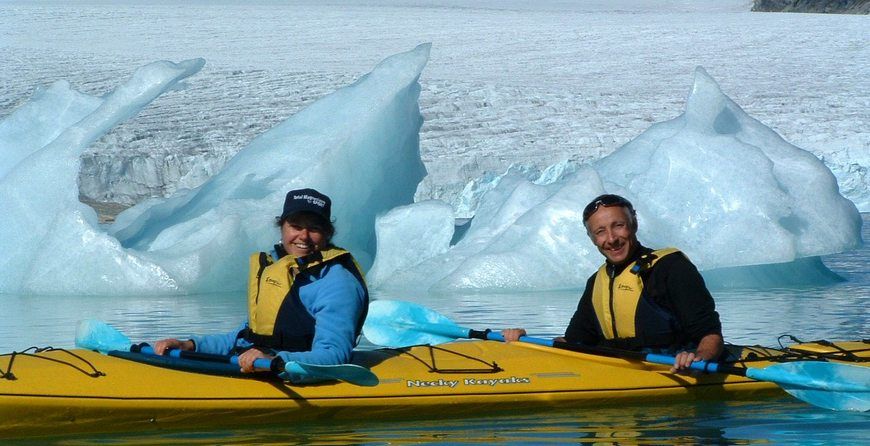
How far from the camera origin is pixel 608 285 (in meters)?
4.27

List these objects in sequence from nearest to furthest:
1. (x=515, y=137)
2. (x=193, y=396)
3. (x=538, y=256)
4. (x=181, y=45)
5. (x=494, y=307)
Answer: (x=193, y=396), (x=494, y=307), (x=538, y=256), (x=515, y=137), (x=181, y=45)

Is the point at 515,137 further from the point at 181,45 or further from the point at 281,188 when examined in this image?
the point at 181,45

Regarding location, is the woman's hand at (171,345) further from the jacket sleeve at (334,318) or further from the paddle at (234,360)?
the jacket sleeve at (334,318)

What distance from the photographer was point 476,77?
19.8 meters

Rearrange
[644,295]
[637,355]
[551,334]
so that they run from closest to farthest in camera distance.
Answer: [644,295], [637,355], [551,334]

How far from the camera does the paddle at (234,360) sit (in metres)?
3.77

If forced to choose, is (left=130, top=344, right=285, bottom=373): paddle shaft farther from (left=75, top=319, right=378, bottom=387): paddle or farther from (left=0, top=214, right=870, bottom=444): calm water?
(left=0, top=214, right=870, bottom=444): calm water

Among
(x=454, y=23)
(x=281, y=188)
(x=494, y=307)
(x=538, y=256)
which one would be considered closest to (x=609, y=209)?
(x=494, y=307)

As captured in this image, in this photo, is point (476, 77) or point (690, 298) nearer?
point (690, 298)

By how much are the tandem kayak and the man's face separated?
420 millimetres

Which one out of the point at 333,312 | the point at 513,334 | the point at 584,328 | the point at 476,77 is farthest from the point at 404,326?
the point at 476,77

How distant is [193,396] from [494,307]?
13.2 ft

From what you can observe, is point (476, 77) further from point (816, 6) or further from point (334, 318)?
point (816, 6)

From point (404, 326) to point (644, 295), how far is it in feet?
4.72
